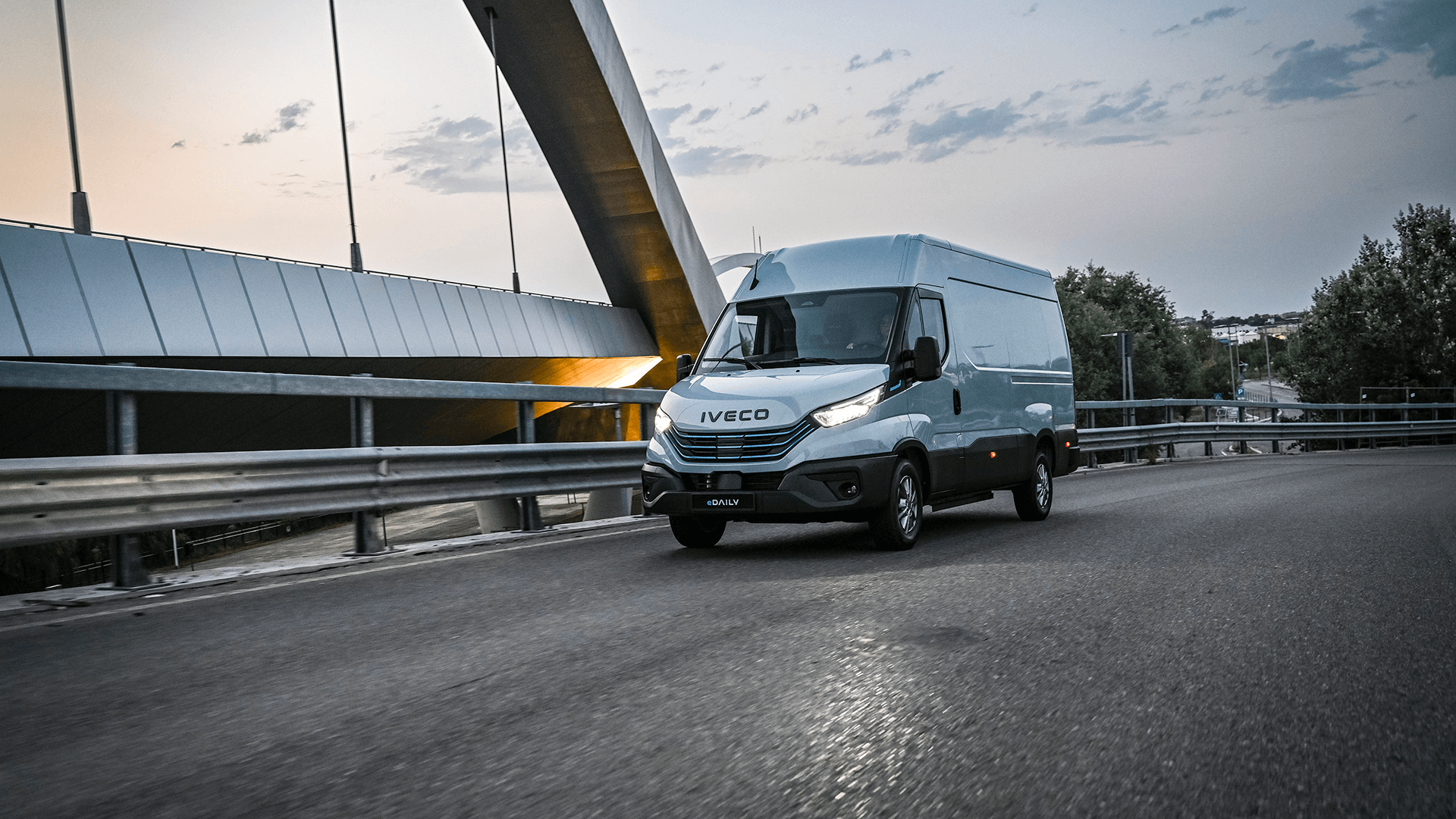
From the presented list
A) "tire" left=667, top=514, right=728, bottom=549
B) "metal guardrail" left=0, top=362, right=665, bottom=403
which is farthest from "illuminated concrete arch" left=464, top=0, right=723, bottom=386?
Result: "tire" left=667, top=514, right=728, bottom=549

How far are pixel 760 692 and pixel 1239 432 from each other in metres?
24.8

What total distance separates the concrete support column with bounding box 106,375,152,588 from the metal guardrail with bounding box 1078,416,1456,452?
10.9 meters

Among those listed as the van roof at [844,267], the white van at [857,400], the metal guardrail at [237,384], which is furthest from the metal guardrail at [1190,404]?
the metal guardrail at [237,384]

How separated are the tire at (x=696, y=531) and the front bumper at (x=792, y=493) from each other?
0.42 meters

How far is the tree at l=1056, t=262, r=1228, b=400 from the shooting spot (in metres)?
81.5

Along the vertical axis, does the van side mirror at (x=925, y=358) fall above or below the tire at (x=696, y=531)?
above

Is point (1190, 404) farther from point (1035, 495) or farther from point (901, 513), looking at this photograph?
point (901, 513)

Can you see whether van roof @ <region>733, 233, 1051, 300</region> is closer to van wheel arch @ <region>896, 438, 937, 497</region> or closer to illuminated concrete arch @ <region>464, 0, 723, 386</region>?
van wheel arch @ <region>896, 438, 937, 497</region>

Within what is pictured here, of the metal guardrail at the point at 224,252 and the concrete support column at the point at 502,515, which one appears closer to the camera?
the concrete support column at the point at 502,515

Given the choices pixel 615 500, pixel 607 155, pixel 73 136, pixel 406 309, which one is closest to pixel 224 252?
pixel 73 136

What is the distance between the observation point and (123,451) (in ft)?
21.3

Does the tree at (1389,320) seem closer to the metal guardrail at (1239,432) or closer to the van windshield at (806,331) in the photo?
the metal guardrail at (1239,432)

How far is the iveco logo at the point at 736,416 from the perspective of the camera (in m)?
7.89

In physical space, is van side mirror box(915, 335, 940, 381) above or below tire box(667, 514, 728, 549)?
above
